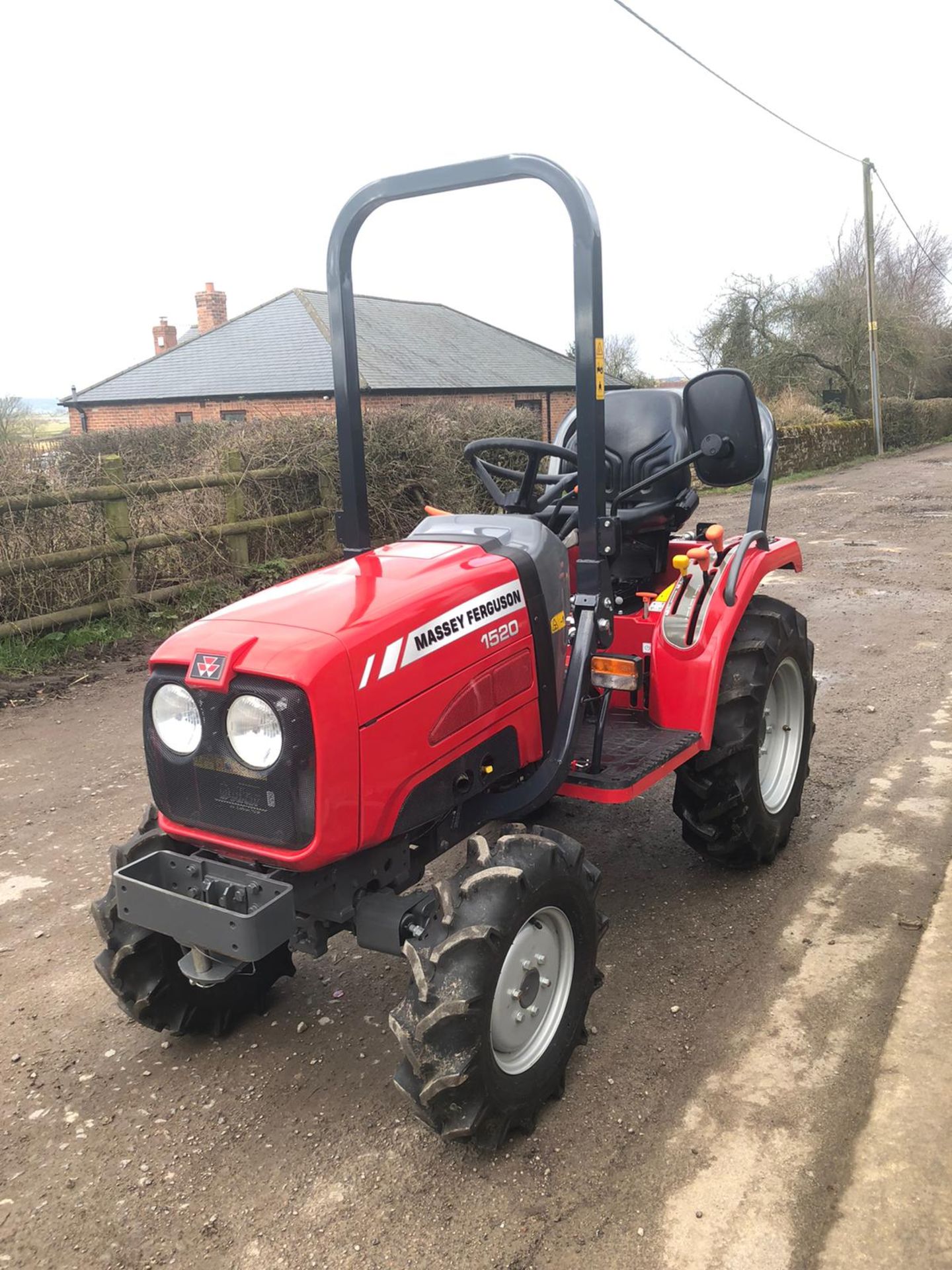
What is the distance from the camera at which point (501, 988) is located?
2379 millimetres

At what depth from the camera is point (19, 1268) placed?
212 centimetres

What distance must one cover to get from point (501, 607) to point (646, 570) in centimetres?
142

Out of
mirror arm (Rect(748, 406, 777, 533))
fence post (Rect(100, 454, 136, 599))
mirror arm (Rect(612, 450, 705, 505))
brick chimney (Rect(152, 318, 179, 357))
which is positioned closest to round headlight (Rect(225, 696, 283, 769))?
mirror arm (Rect(612, 450, 705, 505))

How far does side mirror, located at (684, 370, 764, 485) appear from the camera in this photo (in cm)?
321

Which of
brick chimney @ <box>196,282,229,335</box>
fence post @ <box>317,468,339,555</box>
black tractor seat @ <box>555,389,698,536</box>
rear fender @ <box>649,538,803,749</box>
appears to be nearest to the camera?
rear fender @ <box>649,538,803,749</box>

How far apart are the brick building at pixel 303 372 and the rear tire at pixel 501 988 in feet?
62.4

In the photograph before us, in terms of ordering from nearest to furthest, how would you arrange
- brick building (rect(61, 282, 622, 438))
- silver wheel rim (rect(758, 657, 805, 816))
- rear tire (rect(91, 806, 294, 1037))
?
rear tire (rect(91, 806, 294, 1037))
silver wheel rim (rect(758, 657, 805, 816))
brick building (rect(61, 282, 622, 438))

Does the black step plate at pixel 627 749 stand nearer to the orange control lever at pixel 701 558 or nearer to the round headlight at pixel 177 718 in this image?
the orange control lever at pixel 701 558

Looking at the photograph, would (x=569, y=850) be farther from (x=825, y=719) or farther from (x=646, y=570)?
(x=825, y=719)

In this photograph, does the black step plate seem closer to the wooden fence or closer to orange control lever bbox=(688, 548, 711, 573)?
orange control lever bbox=(688, 548, 711, 573)

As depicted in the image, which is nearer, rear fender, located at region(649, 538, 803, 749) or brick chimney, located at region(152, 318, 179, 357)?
rear fender, located at region(649, 538, 803, 749)

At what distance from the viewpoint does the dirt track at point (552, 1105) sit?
2.16m

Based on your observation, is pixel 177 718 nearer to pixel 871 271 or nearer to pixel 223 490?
pixel 223 490

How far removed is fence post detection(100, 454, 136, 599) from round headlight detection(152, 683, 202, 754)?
5.69 meters
